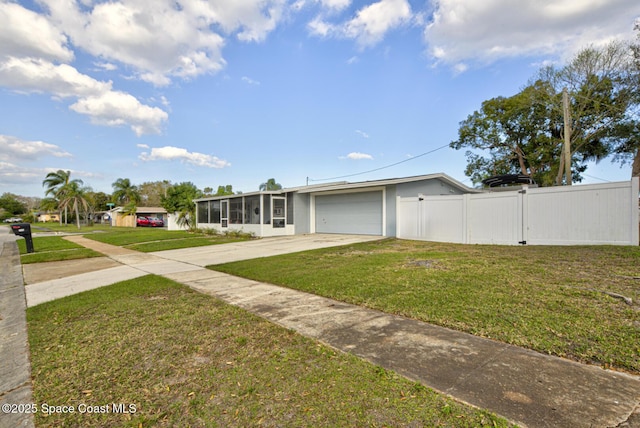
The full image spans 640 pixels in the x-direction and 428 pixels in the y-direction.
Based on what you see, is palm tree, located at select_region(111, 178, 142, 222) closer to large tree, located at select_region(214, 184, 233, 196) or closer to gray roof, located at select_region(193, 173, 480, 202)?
large tree, located at select_region(214, 184, 233, 196)

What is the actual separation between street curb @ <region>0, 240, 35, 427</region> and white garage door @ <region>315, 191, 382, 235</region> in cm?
1316

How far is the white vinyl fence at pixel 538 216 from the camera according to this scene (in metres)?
8.55

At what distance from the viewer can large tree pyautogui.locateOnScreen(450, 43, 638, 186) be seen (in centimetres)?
1853

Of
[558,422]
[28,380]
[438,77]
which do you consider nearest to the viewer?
[558,422]

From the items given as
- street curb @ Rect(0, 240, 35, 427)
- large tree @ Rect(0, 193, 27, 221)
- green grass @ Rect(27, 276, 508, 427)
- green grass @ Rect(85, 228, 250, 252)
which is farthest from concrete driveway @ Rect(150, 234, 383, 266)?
large tree @ Rect(0, 193, 27, 221)

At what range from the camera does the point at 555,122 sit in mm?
21422

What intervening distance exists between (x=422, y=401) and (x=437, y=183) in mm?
15862

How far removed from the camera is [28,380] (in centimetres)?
261

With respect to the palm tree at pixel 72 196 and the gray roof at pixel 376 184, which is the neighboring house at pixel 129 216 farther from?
the gray roof at pixel 376 184

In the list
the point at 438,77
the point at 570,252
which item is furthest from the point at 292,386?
the point at 438,77

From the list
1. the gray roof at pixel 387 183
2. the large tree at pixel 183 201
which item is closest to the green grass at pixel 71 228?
the large tree at pixel 183 201

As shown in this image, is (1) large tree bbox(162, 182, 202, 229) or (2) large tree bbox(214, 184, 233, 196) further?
(2) large tree bbox(214, 184, 233, 196)

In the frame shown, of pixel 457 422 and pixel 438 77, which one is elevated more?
pixel 438 77

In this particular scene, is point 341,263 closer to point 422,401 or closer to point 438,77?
point 422,401
